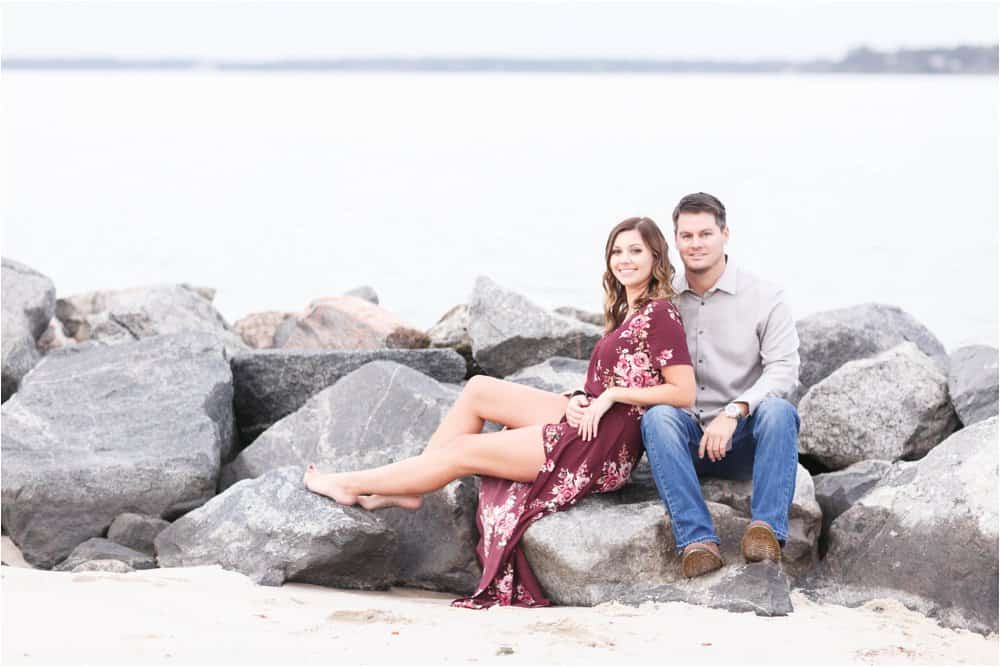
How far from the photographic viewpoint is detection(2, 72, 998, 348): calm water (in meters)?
19.7

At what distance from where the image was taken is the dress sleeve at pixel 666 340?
5320mm

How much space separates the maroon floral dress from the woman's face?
0.47ft

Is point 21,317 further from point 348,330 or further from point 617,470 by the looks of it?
→ point 617,470

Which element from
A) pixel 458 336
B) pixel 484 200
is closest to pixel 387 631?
pixel 458 336

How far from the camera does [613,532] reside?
17.6 ft

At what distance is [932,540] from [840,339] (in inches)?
110

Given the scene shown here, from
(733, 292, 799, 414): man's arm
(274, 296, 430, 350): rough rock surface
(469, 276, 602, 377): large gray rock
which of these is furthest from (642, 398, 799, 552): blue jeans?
(274, 296, 430, 350): rough rock surface

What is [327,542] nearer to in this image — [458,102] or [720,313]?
[720,313]

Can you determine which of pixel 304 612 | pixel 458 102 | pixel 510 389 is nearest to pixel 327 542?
pixel 304 612

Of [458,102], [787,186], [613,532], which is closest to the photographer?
[613,532]

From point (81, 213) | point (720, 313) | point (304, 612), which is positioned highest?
point (720, 313)

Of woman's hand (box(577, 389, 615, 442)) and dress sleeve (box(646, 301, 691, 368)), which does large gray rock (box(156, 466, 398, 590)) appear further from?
dress sleeve (box(646, 301, 691, 368))

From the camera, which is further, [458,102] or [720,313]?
[458,102]

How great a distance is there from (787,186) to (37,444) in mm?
25450
